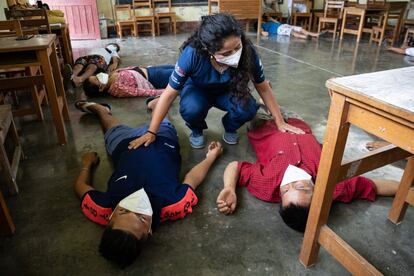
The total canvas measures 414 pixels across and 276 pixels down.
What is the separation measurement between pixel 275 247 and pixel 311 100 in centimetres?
198

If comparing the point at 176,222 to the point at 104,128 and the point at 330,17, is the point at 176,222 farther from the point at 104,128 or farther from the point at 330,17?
the point at 330,17

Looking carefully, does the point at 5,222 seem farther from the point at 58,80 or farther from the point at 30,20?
the point at 30,20

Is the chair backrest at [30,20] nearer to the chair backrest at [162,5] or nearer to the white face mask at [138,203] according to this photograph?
the white face mask at [138,203]

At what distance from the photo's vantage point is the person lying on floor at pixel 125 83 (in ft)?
10.0

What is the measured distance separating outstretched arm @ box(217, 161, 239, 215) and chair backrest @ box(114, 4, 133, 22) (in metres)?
6.07

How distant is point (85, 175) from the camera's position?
66.7 inches

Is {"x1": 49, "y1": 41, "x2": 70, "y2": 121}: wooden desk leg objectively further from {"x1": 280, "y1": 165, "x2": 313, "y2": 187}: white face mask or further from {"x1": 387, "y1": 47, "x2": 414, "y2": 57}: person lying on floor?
{"x1": 387, "y1": 47, "x2": 414, "y2": 57}: person lying on floor

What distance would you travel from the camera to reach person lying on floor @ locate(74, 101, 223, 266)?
3.76 feet

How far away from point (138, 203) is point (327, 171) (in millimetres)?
Answer: 708

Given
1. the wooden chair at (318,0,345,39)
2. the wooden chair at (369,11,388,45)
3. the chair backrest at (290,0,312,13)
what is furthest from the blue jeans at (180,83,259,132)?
the chair backrest at (290,0,312,13)

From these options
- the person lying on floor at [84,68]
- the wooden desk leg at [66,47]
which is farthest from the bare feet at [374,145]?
the wooden desk leg at [66,47]

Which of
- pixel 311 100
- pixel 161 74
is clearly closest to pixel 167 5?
pixel 161 74

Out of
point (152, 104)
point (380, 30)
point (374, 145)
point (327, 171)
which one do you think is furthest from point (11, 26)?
point (380, 30)

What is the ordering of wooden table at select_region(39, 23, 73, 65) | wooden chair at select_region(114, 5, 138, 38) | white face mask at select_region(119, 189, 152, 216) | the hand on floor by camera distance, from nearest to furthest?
white face mask at select_region(119, 189, 152, 216)
the hand on floor
wooden table at select_region(39, 23, 73, 65)
wooden chair at select_region(114, 5, 138, 38)
